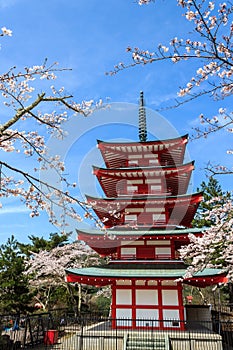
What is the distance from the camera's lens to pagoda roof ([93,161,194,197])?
1390cm

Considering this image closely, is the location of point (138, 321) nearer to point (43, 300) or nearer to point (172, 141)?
point (172, 141)

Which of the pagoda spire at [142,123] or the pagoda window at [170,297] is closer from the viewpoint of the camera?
the pagoda window at [170,297]

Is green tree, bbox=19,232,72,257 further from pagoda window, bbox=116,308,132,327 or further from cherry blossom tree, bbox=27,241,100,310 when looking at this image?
pagoda window, bbox=116,308,132,327

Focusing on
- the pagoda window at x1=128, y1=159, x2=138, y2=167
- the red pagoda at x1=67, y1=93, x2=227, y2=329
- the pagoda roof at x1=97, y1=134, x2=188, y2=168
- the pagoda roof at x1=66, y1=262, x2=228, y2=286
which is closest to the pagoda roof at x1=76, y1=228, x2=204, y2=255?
the red pagoda at x1=67, y1=93, x2=227, y2=329

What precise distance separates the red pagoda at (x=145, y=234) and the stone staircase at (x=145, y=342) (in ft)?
1.91

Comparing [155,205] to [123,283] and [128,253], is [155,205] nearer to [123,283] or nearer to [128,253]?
[128,253]

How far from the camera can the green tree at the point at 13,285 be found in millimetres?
17016

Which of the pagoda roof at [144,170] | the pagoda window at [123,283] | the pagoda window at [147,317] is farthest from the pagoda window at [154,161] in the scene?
the pagoda window at [147,317]

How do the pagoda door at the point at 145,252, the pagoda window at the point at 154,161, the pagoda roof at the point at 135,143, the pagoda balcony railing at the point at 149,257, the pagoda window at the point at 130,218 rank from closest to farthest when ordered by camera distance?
the pagoda balcony railing at the point at 149,257, the pagoda door at the point at 145,252, the pagoda window at the point at 130,218, the pagoda roof at the point at 135,143, the pagoda window at the point at 154,161

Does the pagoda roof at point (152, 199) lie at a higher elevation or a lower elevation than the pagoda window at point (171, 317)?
higher

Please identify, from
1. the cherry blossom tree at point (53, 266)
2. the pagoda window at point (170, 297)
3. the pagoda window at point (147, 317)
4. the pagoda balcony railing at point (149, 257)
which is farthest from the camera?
the cherry blossom tree at point (53, 266)

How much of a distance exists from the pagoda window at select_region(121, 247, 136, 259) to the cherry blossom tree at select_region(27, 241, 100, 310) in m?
7.82

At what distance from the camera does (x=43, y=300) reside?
22.9 meters

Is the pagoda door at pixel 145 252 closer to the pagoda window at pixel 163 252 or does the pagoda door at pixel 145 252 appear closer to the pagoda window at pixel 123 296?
the pagoda window at pixel 163 252
